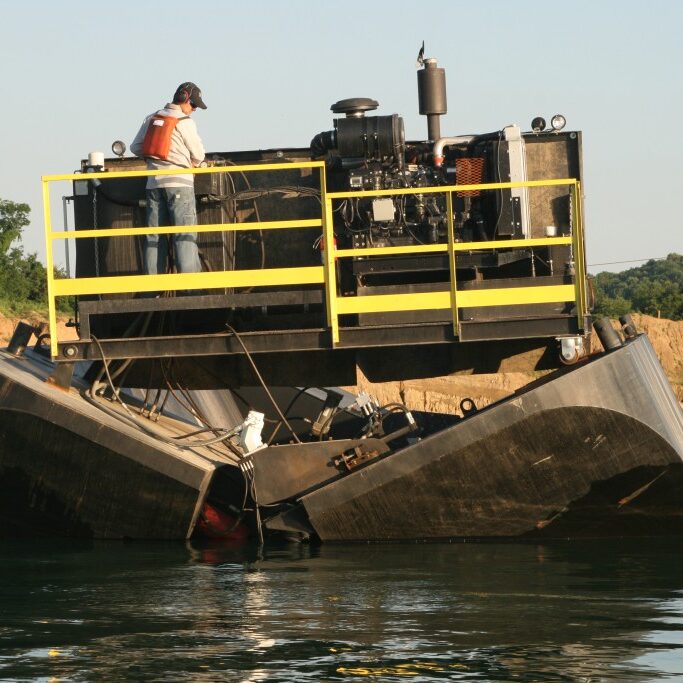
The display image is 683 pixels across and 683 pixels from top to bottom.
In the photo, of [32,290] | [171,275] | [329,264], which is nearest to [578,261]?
[329,264]

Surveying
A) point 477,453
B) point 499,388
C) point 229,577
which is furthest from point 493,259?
point 499,388

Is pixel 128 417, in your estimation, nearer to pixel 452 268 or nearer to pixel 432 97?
pixel 452 268

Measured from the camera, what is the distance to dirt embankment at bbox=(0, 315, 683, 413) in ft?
76.7

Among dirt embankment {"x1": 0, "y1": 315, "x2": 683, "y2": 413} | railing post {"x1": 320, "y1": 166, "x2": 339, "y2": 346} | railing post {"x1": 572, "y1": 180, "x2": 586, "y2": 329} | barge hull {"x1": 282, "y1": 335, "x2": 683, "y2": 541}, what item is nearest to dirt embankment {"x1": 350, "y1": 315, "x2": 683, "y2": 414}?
dirt embankment {"x1": 0, "y1": 315, "x2": 683, "y2": 413}

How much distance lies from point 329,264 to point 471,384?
53.1 ft

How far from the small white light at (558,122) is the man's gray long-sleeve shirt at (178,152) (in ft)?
8.19

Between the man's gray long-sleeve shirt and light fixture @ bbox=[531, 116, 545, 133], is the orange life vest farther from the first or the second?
light fixture @ bbox=[531, 116, 545, 133]

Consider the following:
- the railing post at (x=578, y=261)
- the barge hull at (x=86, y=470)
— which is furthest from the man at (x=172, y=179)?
the railing post at (x=578, y=261)

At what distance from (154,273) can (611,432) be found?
3362 mm

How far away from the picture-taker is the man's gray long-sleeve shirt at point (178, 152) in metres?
10.2

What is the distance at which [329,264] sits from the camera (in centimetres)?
965

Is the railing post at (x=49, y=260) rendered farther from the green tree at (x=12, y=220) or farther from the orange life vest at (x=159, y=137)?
the green tree at (x=12, y=220)

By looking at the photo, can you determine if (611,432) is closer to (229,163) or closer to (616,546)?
(616,546)

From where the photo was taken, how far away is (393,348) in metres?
10.4
